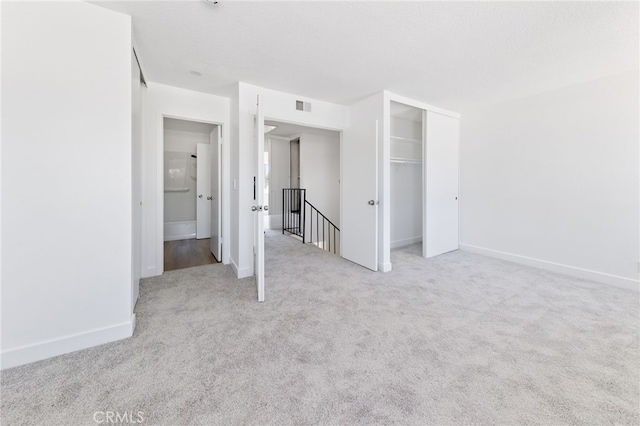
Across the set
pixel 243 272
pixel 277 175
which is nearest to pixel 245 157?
pixel 243 272

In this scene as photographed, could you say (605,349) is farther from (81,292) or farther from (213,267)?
(213,267)

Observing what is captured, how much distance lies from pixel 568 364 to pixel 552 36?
101 inches

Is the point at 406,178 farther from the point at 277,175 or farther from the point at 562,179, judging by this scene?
the point at 277,175

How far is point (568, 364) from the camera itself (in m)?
1.67

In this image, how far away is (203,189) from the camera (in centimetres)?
539

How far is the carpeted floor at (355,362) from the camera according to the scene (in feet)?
4.29

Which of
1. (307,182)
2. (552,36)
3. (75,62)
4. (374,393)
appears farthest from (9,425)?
(307,182)

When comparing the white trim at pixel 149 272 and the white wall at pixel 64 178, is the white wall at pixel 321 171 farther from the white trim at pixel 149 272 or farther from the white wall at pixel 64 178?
the white wall at pixel 64 178

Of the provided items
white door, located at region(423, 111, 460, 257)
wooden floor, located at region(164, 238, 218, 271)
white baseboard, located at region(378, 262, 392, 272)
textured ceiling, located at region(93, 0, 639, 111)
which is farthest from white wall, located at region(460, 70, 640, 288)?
wooden floor, located at region(164, 238, 218, 271)

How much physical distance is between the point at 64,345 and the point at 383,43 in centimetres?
339

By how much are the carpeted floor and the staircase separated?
3.41 m

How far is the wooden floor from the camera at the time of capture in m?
3.80

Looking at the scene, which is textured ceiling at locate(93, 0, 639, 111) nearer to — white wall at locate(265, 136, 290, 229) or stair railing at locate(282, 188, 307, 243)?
stair railing at locate(282, 188, 307, 243)

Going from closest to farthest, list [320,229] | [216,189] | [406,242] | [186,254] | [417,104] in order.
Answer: [417,104], [216,189], [186,254], [406,242], [320,229]
